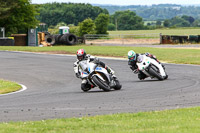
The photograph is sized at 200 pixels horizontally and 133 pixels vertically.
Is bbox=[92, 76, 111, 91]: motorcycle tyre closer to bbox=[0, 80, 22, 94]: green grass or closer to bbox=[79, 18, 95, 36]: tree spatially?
bbox=[0, 80, 22, 94]: green grass

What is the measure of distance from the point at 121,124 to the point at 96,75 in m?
6.73

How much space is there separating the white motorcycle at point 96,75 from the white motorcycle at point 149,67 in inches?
110

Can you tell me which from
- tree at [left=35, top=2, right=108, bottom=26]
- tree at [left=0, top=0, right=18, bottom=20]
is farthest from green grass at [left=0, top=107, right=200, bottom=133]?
tree at [left=35, top=2, right=108, bottom=26]

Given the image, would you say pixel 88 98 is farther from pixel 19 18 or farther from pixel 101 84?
pixel 19 18

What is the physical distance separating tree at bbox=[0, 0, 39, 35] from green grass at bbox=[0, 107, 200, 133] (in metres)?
57.3

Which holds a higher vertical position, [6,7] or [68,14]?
[68,14]

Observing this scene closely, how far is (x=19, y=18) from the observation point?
6769cm

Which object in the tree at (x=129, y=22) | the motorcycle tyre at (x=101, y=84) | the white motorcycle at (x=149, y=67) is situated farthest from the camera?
the tree at (x=129, y=22)

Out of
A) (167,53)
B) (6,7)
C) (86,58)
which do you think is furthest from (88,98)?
(6,7)

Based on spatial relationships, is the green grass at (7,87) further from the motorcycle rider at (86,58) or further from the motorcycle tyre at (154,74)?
the motorcycle tyre at (154,74)

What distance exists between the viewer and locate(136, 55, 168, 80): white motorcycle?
1812 centimetres

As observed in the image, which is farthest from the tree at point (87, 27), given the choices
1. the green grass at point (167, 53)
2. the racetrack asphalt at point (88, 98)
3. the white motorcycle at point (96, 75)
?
the white motorcycle at point (96, 75)

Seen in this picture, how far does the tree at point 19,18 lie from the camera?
6675cm

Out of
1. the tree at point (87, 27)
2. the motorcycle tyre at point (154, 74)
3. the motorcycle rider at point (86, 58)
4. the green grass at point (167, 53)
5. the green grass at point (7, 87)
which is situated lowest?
the green grass at point (7, 87)
